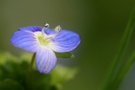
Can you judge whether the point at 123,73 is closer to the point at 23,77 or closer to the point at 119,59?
the point at 119,59

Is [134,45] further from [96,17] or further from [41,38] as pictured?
[41,38]

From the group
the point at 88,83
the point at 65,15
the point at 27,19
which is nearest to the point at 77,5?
the point at 65,15

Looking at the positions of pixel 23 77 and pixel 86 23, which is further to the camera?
pixel 86 23

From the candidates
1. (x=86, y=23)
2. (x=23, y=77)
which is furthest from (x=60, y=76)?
(x=86, y=23)

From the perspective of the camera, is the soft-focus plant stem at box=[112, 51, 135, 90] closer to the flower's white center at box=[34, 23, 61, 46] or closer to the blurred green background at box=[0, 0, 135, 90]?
the flower's white center at box=[34, 23, 61, 46]

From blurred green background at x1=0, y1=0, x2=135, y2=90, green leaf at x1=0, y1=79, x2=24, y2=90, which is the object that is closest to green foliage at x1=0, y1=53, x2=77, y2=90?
green leaf at x1=0, y1=79, x2=24, y2=90
